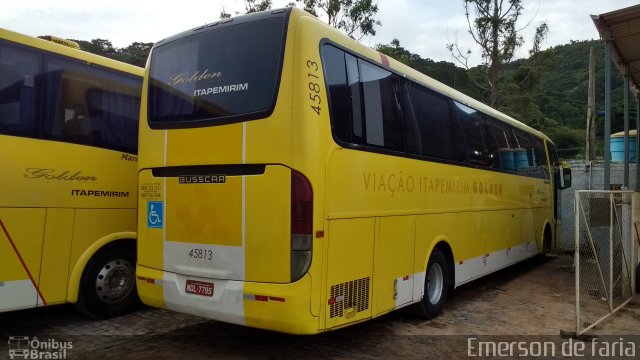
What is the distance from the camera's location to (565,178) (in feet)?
41.2

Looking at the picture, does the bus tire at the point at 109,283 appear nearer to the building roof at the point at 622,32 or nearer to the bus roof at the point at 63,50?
the bus roof at the point at 63,50

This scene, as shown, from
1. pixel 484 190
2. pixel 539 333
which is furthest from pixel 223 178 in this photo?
pixel 484 190

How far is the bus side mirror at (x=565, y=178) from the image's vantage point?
12.4m

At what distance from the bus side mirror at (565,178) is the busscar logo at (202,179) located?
34.6 ft

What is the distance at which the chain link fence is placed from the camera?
20.7 feet

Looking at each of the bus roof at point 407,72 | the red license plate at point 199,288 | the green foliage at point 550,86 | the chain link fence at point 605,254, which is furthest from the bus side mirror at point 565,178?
the red license plate at point 199,288

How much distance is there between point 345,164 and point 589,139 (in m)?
14.5

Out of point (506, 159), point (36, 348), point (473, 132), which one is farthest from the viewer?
point (506, 159)

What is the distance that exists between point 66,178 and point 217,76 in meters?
2.17

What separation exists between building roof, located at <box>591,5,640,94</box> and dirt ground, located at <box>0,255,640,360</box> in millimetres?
4174

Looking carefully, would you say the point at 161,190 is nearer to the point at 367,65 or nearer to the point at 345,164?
the point at 345,164

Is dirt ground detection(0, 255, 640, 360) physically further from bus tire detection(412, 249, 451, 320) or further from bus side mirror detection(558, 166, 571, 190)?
bus side mirror detection(558, 166, 571, 190)

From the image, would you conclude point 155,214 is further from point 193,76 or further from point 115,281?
point 115,281

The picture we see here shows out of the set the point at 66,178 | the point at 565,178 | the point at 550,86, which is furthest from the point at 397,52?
the point at 550,86
